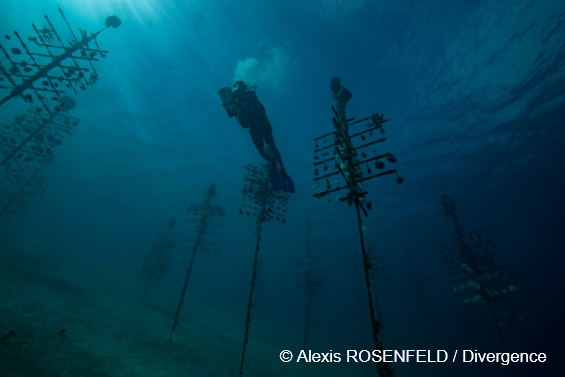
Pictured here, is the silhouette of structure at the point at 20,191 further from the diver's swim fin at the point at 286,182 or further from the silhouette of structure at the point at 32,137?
the diver's swim fin at the point at 286,182

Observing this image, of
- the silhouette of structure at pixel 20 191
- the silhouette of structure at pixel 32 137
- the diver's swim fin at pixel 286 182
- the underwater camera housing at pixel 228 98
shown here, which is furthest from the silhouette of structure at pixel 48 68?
the silhouette of structure at pixel 20 191

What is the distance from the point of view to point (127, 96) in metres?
31.1

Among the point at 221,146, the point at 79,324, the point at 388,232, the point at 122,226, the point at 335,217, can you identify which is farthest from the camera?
the point at 122,226

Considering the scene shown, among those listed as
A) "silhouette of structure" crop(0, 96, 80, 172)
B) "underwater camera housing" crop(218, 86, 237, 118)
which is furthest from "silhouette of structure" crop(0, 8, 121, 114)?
"underwater camera housing" crop(218, 86, 237, 118)

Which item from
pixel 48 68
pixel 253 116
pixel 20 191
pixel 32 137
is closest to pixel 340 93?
pixel 253 116

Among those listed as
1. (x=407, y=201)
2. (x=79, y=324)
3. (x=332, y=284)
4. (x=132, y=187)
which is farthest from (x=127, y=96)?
(x=332, y=284)

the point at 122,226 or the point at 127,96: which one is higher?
the point at 122,226

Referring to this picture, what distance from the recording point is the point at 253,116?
8648mm

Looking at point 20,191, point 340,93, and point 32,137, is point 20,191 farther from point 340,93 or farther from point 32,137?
point 340,93

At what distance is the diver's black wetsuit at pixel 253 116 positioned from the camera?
8320 mm

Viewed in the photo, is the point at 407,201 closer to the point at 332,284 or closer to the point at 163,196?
the point at 163,196

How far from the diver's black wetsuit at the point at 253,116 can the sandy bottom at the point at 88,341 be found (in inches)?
396

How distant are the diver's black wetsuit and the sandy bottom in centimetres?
1006

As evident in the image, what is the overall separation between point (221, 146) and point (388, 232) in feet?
147
